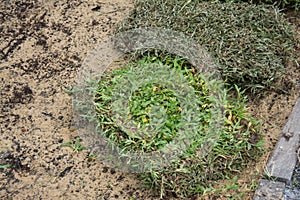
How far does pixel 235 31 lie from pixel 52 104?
56.3 inches

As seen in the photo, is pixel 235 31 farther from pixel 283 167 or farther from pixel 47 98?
pixel 47 98

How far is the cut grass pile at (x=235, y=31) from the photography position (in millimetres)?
3650

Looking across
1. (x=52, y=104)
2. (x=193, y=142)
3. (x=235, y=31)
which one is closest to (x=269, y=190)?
(x=193, y=142)

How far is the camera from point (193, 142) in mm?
3256

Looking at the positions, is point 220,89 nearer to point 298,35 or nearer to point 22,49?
point 298,35

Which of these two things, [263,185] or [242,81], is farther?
[242,81]

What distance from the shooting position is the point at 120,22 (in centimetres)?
421

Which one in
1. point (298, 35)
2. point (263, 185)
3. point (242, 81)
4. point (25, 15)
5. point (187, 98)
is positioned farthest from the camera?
point (25, 15)

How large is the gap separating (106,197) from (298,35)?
6.55 feet

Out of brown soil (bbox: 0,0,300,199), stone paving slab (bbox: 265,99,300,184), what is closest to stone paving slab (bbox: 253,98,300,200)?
stone paving slab (bbox: 265,99,300,184)

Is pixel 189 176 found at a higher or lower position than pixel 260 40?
lower

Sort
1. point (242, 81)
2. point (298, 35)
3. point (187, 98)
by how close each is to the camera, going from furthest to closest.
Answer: point (298, 35) < point (242, 81) < point (187, 98)

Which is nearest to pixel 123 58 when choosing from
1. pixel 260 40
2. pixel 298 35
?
pixel 260 40

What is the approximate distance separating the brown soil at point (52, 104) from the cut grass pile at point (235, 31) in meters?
0.18
